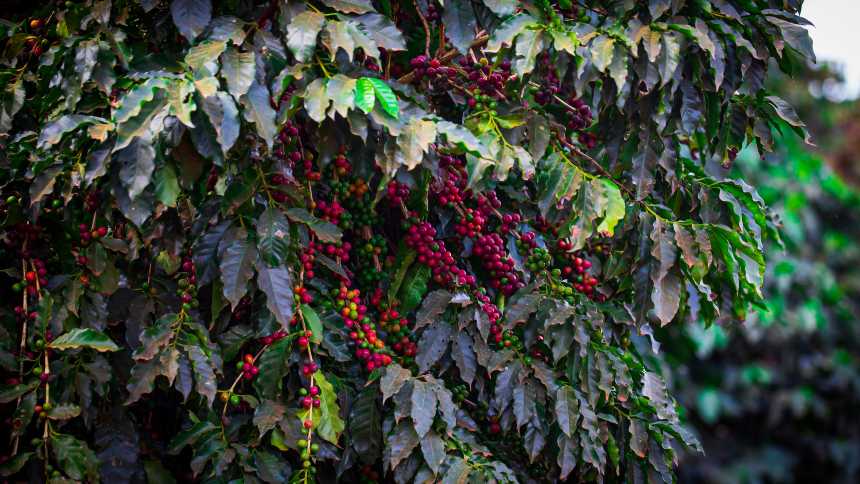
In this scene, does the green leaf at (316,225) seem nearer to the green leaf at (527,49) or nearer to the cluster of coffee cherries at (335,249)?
the cluster of coffee cherries at (335,249)

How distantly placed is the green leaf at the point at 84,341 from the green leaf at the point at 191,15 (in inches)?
26.9

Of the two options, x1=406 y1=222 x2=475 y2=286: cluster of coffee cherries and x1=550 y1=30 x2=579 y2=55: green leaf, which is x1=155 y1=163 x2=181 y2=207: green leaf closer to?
x1=406 y1=222 x2=475 y2=286: cluster of coffee cherries

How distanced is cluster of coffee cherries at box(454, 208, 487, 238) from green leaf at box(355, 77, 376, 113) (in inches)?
24.4

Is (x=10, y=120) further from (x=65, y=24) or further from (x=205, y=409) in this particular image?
(x=205, y=409)

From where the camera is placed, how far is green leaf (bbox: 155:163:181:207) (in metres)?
1.66

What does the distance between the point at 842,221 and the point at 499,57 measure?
451 centimetres

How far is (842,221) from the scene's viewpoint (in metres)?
5.66

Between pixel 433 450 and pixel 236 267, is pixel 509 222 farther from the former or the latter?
pixel 236 267

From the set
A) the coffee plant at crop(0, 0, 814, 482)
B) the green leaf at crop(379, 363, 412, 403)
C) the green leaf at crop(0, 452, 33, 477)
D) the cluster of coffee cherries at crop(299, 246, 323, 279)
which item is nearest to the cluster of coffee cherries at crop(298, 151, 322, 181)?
the coffee plant at crop(0, 0, 814, 482)

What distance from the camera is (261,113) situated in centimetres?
170

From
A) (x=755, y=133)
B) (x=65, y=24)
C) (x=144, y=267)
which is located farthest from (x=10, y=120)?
(x=755, y=133)

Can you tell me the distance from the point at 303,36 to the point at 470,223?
0.72m

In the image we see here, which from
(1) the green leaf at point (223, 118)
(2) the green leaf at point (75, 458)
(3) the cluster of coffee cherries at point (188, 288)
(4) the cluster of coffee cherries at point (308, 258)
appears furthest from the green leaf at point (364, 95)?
(2) the green leaf at point (75, 458)

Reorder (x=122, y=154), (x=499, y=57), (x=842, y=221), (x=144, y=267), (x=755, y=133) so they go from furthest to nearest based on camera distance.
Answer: (x=842, y=221)
(x=755, y=133)
(x=144, y=267)
(x=499, y=57)
(x=122, y=154)
